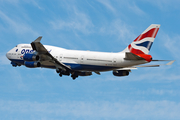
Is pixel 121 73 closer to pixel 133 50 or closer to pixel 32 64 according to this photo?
pixel 133 50

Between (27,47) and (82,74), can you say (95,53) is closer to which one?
(82,74)

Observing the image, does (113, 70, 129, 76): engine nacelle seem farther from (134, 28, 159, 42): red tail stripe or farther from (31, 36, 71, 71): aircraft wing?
(31, 36, 71, 71): aircraft wing

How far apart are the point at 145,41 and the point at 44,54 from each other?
1519cm

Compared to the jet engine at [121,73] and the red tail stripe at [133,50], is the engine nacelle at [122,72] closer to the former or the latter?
the jet engine at [121,73]

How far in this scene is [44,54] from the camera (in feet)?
162

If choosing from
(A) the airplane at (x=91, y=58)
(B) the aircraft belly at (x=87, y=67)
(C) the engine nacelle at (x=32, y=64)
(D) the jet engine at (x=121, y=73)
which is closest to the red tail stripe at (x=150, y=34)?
(A) the airplane at (x=91, y=58)

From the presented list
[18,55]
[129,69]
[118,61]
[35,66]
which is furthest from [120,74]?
[18,55]

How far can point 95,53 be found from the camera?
5097 centimetres

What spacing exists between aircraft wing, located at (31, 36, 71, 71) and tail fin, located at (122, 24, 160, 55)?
11.1 metres

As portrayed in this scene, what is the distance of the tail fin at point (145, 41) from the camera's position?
48.7 m

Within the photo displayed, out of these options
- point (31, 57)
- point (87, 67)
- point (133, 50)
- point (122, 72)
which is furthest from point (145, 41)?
point (31, 57)

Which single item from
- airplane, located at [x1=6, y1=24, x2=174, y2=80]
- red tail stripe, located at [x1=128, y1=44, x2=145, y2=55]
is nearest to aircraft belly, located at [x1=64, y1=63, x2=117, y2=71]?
airplane, located at [x1=6, y1=24, x2=174, y2=80]

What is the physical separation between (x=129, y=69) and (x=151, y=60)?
20.8ft

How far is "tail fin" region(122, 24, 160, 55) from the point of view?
48.7m
